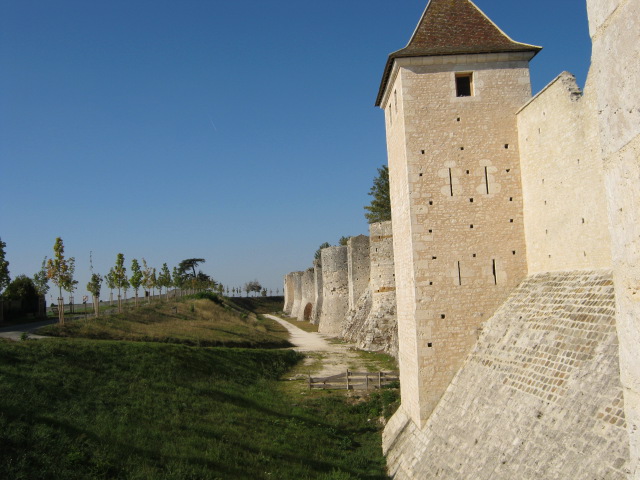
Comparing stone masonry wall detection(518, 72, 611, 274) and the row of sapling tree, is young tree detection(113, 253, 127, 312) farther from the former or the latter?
stone masonry wall detection(518, 72, 611, 274)

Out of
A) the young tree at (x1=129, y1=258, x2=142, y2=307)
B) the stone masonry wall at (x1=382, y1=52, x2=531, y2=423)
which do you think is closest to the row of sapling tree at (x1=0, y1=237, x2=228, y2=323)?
the young tree at (x1=129, y1=258, x2=142, y2=307)

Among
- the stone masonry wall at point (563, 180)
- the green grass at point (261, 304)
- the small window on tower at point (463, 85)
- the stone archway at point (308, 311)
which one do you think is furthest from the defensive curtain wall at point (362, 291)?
→ the green grass at point (261, 304)

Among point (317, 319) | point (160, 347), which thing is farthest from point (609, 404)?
point (317, 319)

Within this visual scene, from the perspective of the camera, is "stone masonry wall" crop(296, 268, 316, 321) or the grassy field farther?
"stone masonry wall" crop(296, 268, 316, 321)

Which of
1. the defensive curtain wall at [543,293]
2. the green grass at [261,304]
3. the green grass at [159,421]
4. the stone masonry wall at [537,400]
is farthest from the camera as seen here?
the green grass at [261,304]

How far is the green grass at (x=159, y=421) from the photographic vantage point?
9.31 metres

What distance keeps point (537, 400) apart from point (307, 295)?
145ft

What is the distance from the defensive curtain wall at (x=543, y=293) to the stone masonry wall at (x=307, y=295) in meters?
Answer: 37.3

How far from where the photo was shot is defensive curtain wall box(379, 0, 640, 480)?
2.61m

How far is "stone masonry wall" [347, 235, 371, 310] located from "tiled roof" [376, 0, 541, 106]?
2021cm

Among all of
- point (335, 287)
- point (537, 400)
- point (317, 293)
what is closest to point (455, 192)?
point (537, 400)

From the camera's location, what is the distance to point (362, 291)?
32.1 m

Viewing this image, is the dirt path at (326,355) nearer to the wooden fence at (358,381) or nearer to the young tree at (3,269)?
the wooden fence at (358,381)

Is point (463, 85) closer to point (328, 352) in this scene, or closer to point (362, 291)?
point (328, 352)
